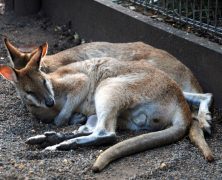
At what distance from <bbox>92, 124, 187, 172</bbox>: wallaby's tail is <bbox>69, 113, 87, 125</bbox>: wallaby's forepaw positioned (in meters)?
1.11

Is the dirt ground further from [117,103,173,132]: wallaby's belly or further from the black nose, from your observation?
the black nose

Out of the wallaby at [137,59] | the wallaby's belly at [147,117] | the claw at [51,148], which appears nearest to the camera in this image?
the claw at [51,148]

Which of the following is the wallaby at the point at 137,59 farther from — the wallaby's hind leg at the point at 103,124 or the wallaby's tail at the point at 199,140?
the wallaby's hind leg at the point at 103,124

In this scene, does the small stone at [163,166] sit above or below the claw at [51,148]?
above

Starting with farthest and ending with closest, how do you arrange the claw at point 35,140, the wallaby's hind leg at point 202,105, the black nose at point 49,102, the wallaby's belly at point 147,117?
the black nose at point 49,102
the wallaby's hind leg at point 202,105
the wallaby's belly at point 147,117
the claw at point 35,140

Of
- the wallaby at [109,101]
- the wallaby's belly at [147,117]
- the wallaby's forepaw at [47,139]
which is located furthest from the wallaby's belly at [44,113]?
the wallaby's belly at [147,117]

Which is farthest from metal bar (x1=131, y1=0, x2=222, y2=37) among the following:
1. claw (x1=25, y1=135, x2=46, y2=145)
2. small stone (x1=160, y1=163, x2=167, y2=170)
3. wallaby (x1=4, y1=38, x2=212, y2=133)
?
claw (x1=25, y1=135, x2=46, y2=145)

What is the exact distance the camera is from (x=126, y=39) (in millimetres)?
8656

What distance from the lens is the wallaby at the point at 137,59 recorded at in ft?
22.5

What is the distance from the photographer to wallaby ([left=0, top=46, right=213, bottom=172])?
5.86m

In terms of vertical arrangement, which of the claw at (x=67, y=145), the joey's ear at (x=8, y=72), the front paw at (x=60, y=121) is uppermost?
the joey's ear at (x=8, y=72)

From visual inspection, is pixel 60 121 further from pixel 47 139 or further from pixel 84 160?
pixel 84 160

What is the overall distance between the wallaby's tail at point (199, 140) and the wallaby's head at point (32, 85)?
1417 mm

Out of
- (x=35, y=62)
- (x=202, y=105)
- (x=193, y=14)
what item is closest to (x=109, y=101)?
(x=35, y=62)
